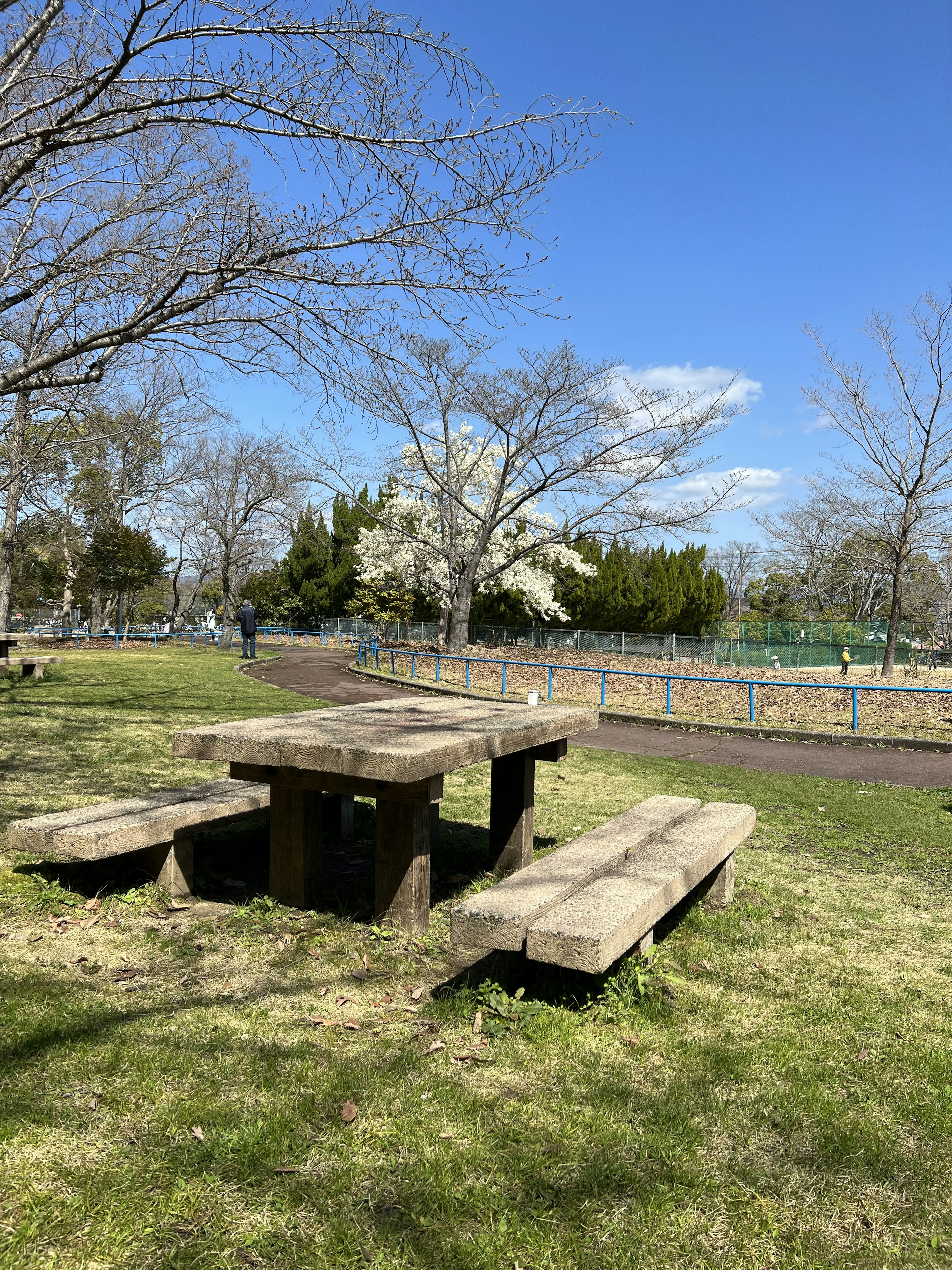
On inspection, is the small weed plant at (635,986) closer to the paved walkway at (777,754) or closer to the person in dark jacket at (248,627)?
the paved walkway at (777,754)

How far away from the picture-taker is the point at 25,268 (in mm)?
6324

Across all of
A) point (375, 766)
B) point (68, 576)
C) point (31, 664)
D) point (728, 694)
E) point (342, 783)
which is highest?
point (68, 576)

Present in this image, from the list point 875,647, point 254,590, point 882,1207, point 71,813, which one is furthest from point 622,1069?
point 254,590

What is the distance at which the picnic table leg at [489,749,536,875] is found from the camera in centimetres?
501

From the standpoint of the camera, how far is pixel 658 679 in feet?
59.7

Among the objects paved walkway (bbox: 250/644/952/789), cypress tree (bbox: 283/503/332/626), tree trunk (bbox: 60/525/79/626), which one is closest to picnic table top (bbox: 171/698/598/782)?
paved walkway (bbox: 250/644/952/789)

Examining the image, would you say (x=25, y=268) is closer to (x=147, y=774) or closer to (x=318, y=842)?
(x=147, y=774)

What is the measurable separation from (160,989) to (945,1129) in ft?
8.87

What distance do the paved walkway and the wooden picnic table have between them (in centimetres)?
611

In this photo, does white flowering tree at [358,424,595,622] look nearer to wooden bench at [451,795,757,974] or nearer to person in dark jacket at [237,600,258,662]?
person in dark jacket at [237,600,258,662]

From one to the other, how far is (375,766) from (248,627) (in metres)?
22.1

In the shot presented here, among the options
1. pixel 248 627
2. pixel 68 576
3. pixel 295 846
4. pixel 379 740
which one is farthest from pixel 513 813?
pixel 68 576

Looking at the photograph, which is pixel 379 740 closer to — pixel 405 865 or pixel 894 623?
pixel 405 865

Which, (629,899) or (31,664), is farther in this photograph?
(31,664)
